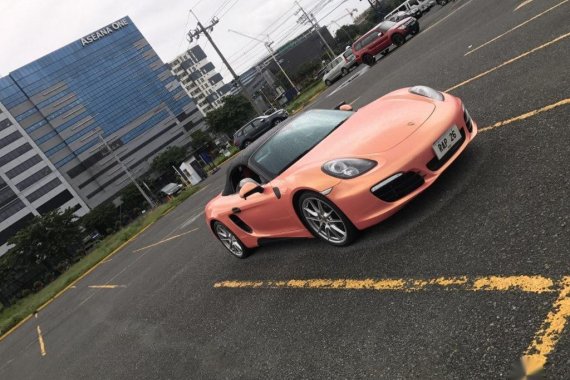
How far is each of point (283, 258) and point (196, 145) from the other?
5820 cm

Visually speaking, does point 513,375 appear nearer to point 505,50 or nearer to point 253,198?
point 253,198

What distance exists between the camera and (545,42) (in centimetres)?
652

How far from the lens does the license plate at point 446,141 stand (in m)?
4.00

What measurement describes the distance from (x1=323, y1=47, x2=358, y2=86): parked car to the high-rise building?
395 feet

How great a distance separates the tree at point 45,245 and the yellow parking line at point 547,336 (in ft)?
95.9

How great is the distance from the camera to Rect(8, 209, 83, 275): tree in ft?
91.5

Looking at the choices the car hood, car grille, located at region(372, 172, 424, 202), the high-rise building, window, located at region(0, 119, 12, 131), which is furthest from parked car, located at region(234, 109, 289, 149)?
the high-rise building

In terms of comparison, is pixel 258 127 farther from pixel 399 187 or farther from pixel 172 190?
pixel 399 187

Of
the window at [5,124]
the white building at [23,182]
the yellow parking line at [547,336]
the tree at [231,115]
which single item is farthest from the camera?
the window at [5,124]

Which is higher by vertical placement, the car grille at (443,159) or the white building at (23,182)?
the white building at (23,182)

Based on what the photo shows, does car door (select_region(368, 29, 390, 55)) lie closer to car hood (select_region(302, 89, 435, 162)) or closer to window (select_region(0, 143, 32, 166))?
car hood (select_region(302, 89, 435, 162))

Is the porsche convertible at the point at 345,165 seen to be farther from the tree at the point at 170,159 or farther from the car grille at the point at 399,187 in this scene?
the tree at the point at 170,159

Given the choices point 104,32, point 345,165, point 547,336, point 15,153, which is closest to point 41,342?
point 345,165

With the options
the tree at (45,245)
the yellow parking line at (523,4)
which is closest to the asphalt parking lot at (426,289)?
the yellow parking line at (523,4)
